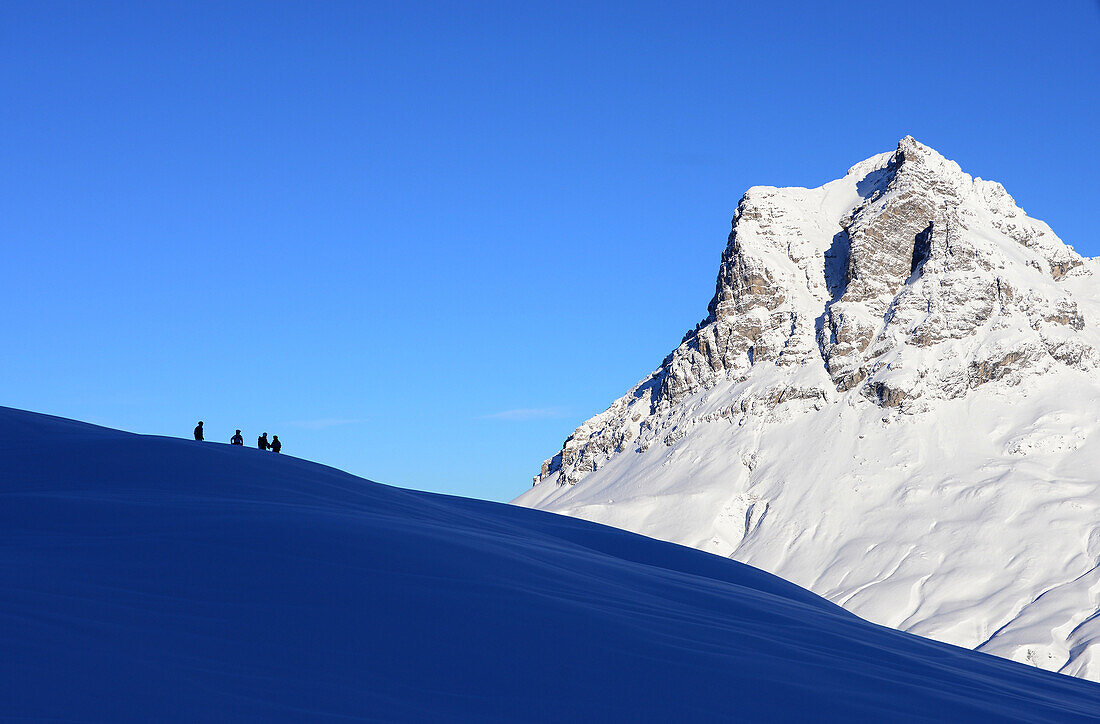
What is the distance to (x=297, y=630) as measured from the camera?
397 inches

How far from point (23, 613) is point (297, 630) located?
2514 millimetres

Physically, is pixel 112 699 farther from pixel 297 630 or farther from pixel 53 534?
pixel 53 534

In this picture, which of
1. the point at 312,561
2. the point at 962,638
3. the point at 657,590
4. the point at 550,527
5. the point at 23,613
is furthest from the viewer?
the point at 962,638

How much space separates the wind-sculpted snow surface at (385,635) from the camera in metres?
8.75

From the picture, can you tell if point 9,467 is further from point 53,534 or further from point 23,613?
point 23,613

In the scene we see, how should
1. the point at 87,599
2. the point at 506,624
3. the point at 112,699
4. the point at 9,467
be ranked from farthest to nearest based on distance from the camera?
1. the point at 9,467
2. the point at 506,624
3. the point at 87,599
4. the point at 112,699

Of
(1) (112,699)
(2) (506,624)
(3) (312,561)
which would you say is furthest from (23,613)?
(2) (506,624)

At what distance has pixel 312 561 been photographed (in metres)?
12.1

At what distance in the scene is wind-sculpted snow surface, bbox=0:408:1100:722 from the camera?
875cm

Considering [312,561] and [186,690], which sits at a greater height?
[312,561]

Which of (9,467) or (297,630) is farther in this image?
(9,467)

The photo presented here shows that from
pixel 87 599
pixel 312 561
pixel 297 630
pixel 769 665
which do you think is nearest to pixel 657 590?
pixel 769 665

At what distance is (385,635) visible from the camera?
10.2 metres

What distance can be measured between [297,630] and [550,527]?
14.1 m
